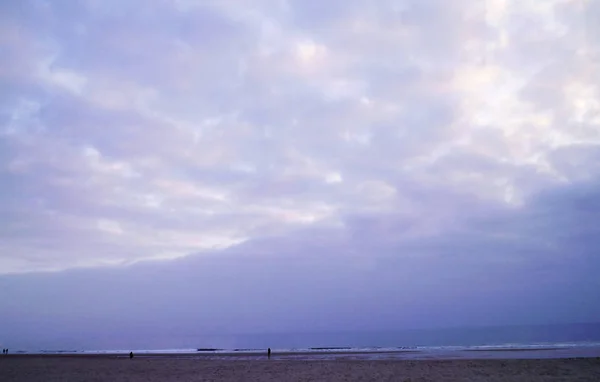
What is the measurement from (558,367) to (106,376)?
3001 cm

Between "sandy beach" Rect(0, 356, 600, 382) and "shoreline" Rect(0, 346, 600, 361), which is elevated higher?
"sandy beach" Rect(0, 356, 600, 382)

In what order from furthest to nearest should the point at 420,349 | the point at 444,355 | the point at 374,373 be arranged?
the point at 420,349, the point at 444,355, the point at 374,373

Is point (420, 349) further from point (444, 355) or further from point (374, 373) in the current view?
point (374, 373)

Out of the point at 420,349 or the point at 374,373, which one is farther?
the point at 420,349

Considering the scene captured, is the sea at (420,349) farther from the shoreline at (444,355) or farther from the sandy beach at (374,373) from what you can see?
the sandy beach at (374,373)

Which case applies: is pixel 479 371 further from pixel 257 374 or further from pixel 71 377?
pixel 71 377

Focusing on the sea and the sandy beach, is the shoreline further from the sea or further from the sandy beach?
the sandy beach

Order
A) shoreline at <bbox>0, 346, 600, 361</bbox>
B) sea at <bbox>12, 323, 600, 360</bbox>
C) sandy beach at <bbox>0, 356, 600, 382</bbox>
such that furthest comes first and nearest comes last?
sea at <bbox>12, 323, 600, 360</bbox>
shoreline at <bbox>0, 346, 600, 361</bbox>
sandy beach at <bbox>0, 356, 600, 382</bbox>

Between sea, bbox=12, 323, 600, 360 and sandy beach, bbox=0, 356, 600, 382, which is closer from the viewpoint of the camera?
sandy beach, bbox=0, 356, 600, 382

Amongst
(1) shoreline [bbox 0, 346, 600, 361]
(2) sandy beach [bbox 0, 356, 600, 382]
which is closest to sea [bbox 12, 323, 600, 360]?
(1) shoreline [bbox 0, 346, 600, 361]

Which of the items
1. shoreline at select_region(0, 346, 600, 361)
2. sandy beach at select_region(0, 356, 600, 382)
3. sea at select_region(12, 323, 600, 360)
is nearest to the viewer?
sandy beach at select_region(0, 356, 600, 382)

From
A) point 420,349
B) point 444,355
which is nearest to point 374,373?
point 444,355

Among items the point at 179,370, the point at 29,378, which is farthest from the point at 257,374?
the point at 29,378

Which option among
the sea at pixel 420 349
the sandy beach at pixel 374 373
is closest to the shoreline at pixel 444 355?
the sea at pixel 420 349
